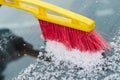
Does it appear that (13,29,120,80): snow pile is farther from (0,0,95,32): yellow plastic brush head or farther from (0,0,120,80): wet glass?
(0,0,95,32): yellow plastic brush head

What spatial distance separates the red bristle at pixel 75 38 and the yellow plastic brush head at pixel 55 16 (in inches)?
1.4

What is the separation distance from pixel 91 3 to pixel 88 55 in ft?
1.51

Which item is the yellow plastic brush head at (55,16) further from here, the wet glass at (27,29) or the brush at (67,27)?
the wet glass at (27,29)

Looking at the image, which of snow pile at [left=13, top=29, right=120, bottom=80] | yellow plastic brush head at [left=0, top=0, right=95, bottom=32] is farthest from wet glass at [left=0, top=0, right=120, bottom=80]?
yellow plastic brush head at [left=0, top=0, right=95, bottom=32]

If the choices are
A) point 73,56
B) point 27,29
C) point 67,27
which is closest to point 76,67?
point 73,56

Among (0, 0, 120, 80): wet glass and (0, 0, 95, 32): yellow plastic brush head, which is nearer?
(0, 0, 95, 32): yellow plastic brush head

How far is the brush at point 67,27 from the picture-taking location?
1.76 meters

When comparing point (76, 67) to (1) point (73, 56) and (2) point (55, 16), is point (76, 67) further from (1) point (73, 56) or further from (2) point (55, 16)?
(2) point (55, 16)

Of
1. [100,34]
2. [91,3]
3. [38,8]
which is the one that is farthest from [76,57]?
[91,3]

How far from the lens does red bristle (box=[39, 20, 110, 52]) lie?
5.85ft

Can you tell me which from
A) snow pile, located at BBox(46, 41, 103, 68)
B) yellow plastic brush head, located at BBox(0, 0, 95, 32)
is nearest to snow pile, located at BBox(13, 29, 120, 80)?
snow pile, located at BBox(46, 41, 103, 68)

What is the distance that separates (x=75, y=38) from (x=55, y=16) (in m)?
0.16

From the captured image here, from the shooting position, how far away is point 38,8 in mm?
1875

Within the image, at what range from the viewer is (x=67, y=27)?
1812 mm
